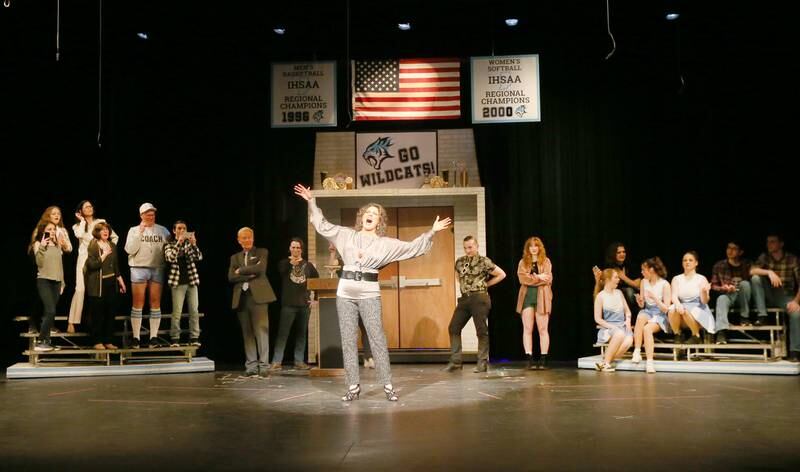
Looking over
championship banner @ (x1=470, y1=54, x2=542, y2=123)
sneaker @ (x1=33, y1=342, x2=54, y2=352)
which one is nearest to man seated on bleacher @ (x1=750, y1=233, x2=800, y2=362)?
championship banner @ (x1=470, y1=54, x2=542, y2=123)

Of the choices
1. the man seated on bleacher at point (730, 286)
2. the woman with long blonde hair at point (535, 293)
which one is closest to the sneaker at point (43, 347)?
the woman with long blonde hair at point (535, 293)

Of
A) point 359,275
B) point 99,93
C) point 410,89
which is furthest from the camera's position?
point 99,93

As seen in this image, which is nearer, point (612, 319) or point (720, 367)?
point (720, 367)

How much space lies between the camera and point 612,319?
9.05m

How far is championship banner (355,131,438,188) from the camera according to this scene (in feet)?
35.7

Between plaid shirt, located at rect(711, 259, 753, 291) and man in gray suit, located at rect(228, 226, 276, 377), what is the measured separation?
5121mm

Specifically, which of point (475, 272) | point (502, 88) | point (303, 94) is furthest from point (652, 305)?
point (303, 94)

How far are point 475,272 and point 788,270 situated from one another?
142 inches

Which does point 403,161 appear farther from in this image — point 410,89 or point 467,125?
point 410,89

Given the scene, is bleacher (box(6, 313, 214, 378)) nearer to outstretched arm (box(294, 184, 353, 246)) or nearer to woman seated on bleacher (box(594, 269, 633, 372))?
outstretched arm (box(294, 184, 353, 246))

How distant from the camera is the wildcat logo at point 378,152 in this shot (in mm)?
10906

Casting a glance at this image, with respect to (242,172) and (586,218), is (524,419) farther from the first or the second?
(242,172)

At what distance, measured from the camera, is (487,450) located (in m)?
4.62

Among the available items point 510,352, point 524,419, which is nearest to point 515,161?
point 510,352
